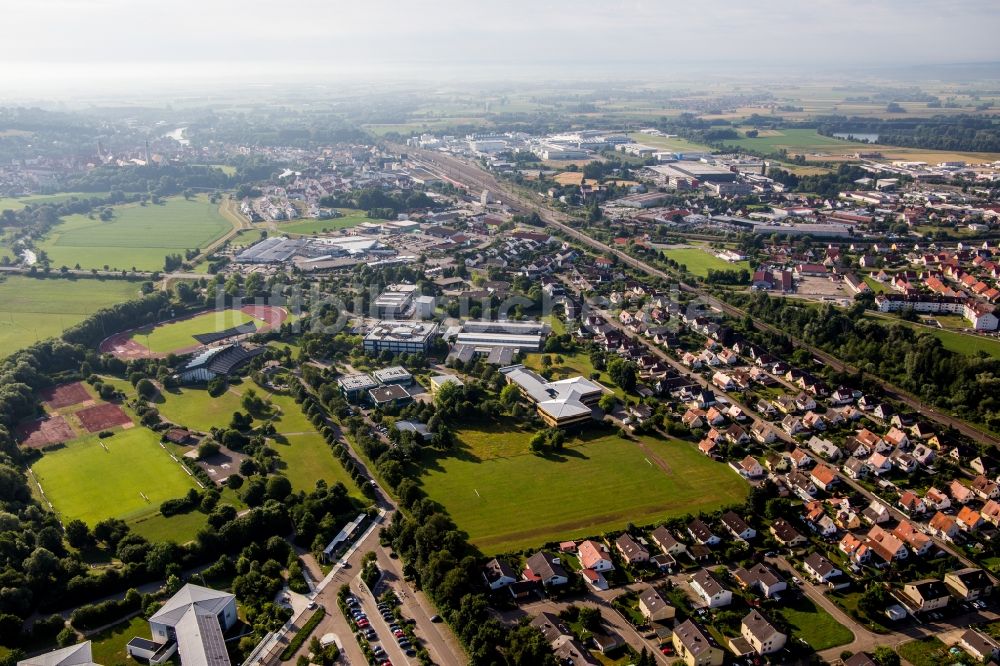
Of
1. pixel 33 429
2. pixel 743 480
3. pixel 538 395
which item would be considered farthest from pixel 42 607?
pixel 743 480

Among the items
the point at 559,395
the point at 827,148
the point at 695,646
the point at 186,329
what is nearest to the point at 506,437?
the point at 559,395

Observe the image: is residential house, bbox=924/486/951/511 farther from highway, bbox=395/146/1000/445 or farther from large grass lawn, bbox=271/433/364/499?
large grass lawn, bbox=271/433/364/499

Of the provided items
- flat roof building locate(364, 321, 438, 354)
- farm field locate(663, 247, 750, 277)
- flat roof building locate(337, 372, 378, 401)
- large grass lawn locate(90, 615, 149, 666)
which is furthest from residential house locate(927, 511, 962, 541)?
farm field locate(663, 247, 750, 277)

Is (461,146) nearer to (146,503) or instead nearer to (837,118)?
(837,118)

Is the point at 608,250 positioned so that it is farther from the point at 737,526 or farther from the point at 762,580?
the point at 762,580

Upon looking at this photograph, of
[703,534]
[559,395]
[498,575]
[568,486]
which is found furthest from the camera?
[559,395]

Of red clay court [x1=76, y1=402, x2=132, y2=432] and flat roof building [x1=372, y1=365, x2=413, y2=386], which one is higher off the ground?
flat roof building [x1=372, y1=365, x2=413, y2=386]

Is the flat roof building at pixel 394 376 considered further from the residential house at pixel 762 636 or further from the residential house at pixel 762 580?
the residential house at pixel 762 636
